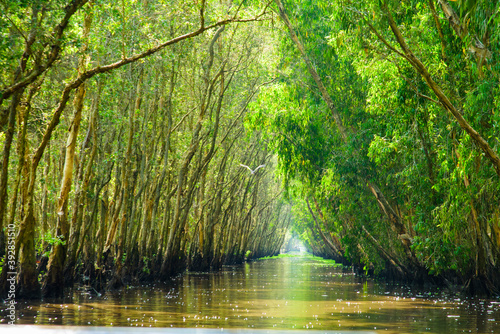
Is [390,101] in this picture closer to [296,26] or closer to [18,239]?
[296,26]

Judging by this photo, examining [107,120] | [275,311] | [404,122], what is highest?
[107,120]

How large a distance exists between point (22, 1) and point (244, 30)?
14039 mm

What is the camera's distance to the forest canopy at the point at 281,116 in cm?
834

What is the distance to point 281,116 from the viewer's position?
15.9 m

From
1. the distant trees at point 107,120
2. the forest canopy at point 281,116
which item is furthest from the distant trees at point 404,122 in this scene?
the distant trees at point 107,120

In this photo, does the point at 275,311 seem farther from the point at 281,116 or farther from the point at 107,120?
the point at 107,120

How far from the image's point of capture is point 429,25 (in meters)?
9.98

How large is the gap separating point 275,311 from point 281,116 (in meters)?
6.96

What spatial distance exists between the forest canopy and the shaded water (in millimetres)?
1101

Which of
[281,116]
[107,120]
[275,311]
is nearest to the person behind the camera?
[275,311]

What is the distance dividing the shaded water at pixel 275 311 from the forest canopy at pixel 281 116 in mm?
1101

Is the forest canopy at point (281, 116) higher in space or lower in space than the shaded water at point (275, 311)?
higher

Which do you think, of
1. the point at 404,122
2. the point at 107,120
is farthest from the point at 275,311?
the point at 107,120

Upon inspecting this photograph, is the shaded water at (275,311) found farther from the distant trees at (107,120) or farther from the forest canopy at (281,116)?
the distant trees at (107,120)
